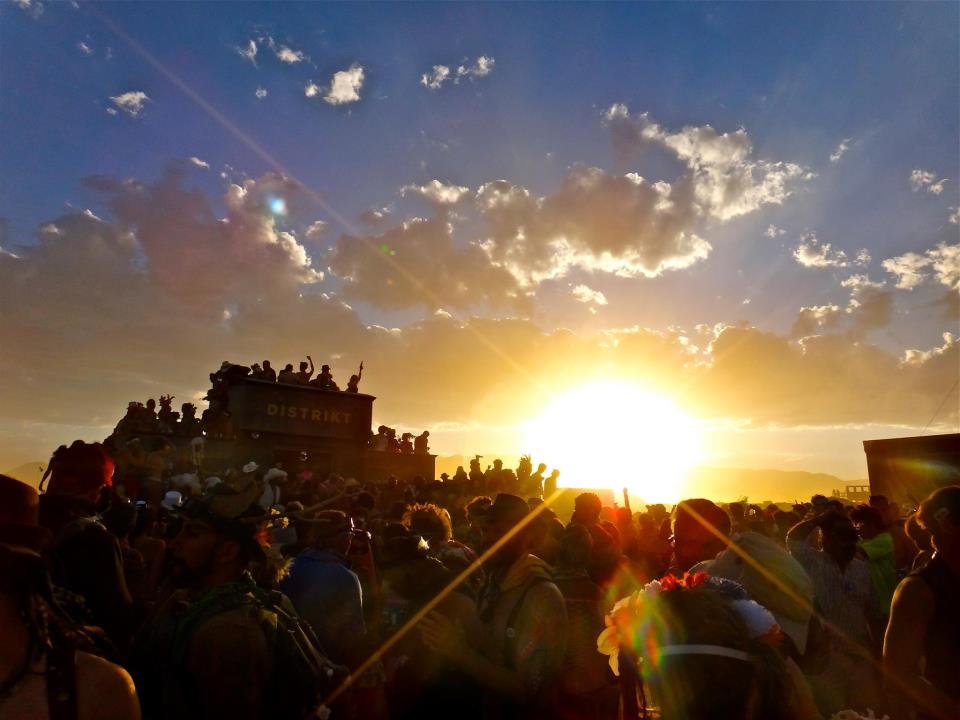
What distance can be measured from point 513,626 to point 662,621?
4.60 ft

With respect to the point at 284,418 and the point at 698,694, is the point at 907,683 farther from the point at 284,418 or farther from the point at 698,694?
the point at 284,418

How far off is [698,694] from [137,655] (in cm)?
265

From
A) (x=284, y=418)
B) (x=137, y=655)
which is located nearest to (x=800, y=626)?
(x=137, y=655)

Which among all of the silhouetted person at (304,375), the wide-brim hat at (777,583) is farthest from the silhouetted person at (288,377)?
the wide-brim hat at (777,583)

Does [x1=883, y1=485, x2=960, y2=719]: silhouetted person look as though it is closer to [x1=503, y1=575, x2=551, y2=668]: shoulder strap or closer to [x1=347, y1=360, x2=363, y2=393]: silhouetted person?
[x1=503, y1=575, x2=551, y2=668]: shoulder strap

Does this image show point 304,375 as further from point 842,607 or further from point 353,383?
point 842,607

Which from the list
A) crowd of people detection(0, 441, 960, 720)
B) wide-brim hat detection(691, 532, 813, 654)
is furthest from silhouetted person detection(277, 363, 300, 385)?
wide-brim hat detection(691, 532, 813, 654)

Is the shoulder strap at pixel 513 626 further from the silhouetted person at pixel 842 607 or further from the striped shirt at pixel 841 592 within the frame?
the striped shirt at pixel 841 592

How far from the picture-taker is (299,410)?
2395 centimetres

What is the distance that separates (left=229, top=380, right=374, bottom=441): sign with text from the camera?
2251 centimetres

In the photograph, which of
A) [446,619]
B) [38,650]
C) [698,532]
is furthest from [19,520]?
[698,532]

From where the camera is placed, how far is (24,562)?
1.87 m

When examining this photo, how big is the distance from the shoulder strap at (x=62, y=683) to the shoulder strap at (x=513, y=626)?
2.27 metres

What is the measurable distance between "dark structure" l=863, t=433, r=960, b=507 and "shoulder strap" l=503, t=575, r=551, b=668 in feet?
69.4
